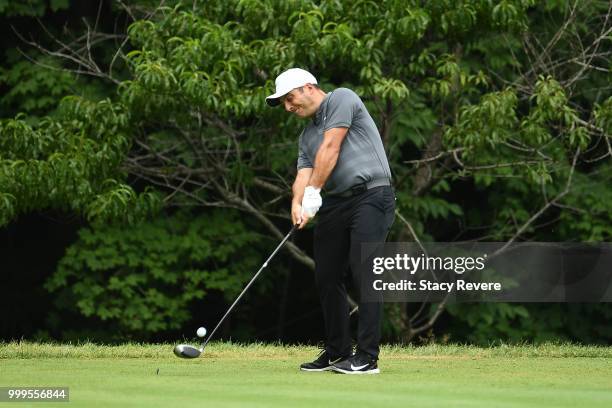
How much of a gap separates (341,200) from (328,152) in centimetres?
37

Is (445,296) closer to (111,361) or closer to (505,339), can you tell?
(505,339)

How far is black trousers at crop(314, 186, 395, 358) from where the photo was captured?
7.87 m

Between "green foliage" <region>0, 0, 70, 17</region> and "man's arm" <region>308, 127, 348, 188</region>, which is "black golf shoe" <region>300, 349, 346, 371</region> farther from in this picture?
"green foliage" <region>0, 0, 70, 17</region>

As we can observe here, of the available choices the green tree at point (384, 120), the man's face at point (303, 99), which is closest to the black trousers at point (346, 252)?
the man's face at point (303, 99)

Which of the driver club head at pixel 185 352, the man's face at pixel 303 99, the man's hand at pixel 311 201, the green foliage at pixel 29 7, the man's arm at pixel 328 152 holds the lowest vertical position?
the driver club head at pixel 185 352

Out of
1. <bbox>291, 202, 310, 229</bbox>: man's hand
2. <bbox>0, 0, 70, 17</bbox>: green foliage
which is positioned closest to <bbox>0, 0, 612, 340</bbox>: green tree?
<bbox>0, 0, 70, 17</bbox>: green foliage

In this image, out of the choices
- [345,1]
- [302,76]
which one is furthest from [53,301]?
[302,76]

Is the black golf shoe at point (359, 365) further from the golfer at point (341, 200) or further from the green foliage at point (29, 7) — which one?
the green foliage at point (29, 7)

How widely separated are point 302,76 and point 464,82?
4.95 metres

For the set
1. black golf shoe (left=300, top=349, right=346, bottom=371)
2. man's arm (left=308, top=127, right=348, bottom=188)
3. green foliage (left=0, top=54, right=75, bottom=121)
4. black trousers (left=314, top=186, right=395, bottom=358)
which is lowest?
black golf shoe (left=300, top=349, right=346, bottom=371)

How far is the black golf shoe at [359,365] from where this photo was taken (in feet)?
25.5

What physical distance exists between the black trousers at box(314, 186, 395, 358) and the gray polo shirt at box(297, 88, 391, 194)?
0.34 ft

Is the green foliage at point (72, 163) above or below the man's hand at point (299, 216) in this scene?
above

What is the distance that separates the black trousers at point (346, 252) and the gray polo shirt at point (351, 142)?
0.10 m
